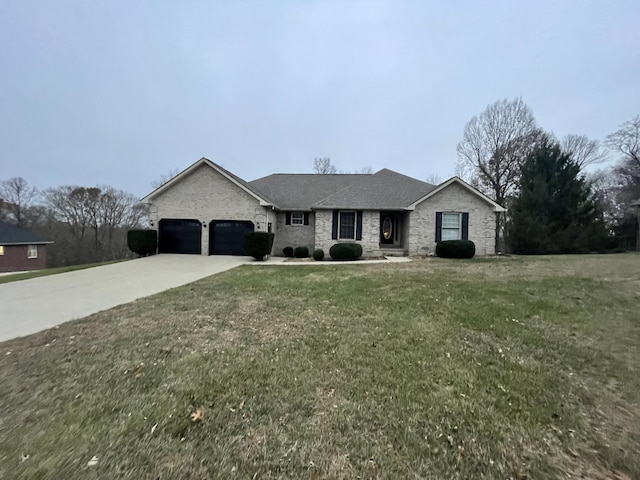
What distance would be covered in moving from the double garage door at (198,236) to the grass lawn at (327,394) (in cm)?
1165

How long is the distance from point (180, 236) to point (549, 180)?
84.5 ft

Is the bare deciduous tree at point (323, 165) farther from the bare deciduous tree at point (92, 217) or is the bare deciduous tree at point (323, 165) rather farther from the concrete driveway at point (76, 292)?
the concrete driveway at point (76, 292)

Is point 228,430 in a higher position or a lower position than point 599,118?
lower

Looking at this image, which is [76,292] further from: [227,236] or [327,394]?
[227,236]

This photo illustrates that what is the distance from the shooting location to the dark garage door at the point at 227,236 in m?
17.1

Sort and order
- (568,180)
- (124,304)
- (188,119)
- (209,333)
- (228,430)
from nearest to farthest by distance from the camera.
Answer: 1. (228,430)
2. (209,333)
3. (124,304)
4. (568,180)
5. (188,119)

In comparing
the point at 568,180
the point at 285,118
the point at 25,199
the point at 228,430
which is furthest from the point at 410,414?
the point at 25,199

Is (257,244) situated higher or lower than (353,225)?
lower

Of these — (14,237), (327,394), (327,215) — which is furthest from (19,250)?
(327,394)

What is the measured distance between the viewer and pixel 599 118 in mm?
26062

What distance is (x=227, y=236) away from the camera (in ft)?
56.3

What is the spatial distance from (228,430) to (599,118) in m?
38.4

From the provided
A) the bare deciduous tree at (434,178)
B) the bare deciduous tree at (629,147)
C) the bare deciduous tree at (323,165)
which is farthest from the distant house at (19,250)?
the bare deciduous tree at (629,147)

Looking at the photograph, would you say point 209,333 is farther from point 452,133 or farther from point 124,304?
point 452,133
